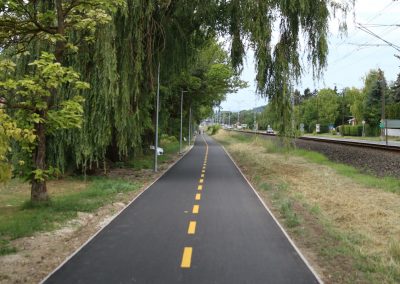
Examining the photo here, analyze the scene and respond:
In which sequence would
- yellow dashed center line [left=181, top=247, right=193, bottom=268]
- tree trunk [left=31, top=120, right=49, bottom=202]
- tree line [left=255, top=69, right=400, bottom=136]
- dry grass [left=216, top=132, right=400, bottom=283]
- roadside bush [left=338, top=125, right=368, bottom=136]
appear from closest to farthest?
yellow dashed center line [left=181, top=247, right=193, bottom=268], dry grass [left=216, top=132, right=400, bottom=283], tree trunk [left=31, top=120, right=49, bottom=202], tree line [left=255, top=69, right=400, bottom=136], roadside bush [left=338, top=125, right=368, bottom=136]

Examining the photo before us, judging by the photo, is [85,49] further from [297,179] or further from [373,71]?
[373,71]

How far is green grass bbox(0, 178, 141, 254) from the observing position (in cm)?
880

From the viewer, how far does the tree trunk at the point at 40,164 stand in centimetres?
1088

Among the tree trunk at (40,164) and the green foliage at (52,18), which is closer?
the green foliage at (52,18)

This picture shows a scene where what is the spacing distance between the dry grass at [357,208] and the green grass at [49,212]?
231 inches

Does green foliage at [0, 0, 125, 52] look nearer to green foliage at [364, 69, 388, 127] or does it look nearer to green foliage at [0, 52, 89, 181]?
green foliage at [0, 52, 89, 181]

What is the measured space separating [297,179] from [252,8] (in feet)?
24.3

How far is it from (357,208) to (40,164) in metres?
8.36

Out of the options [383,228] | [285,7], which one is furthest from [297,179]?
[383,228]

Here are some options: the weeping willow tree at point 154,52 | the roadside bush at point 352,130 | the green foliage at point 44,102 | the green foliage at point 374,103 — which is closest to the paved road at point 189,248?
the green foliage at point 44,102

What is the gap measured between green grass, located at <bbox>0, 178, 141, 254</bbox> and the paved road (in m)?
1.22

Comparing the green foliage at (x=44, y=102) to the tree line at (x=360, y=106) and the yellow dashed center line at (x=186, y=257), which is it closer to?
the yellow dashed center line at (x=186, y=257)

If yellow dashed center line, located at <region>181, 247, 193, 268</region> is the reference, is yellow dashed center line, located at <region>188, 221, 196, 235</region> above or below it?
below

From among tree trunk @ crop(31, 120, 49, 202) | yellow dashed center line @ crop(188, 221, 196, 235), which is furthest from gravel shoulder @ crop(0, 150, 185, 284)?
yellow dashed center line @ crop(188, 221, 196, 235)
